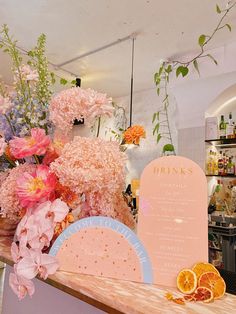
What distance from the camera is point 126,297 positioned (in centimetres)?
54

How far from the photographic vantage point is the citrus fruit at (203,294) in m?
0.55

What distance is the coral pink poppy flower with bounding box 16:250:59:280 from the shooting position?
64cm

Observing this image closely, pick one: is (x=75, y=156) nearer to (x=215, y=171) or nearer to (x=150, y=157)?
(x=215, y=171)

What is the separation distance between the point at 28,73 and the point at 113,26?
9.01 feet

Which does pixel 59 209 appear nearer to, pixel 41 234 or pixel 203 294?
pixel 41 234

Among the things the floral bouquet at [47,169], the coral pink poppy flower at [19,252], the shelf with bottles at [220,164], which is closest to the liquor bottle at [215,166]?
the shelf with bottles at [220,164]

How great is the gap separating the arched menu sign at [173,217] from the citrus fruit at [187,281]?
1 cm

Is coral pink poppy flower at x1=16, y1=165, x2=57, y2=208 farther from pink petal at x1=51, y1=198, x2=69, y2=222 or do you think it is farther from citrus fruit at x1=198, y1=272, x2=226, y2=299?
citrus fruit at x1=198, y1=272, x2=226, y2=299

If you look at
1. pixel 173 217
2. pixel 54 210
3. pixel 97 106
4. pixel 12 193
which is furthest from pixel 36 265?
pixel 97 106

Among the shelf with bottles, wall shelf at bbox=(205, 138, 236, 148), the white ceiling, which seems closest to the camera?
the white ceiling

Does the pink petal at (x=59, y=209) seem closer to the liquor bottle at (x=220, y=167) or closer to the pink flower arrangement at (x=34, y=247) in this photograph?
the pink flower arrangement at (x=34, y=247)

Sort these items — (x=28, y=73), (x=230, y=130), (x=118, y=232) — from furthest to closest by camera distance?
(x=230, y=130) → (x=28, y=73) → (x=118, y=232)

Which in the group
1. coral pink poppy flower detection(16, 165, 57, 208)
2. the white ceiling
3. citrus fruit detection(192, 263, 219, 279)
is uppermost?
the white ceiling

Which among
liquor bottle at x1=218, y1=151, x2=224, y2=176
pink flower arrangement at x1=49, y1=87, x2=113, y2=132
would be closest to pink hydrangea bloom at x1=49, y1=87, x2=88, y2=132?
pink flower arrangement at x1=49, y1=87, x2=113, y2=132
